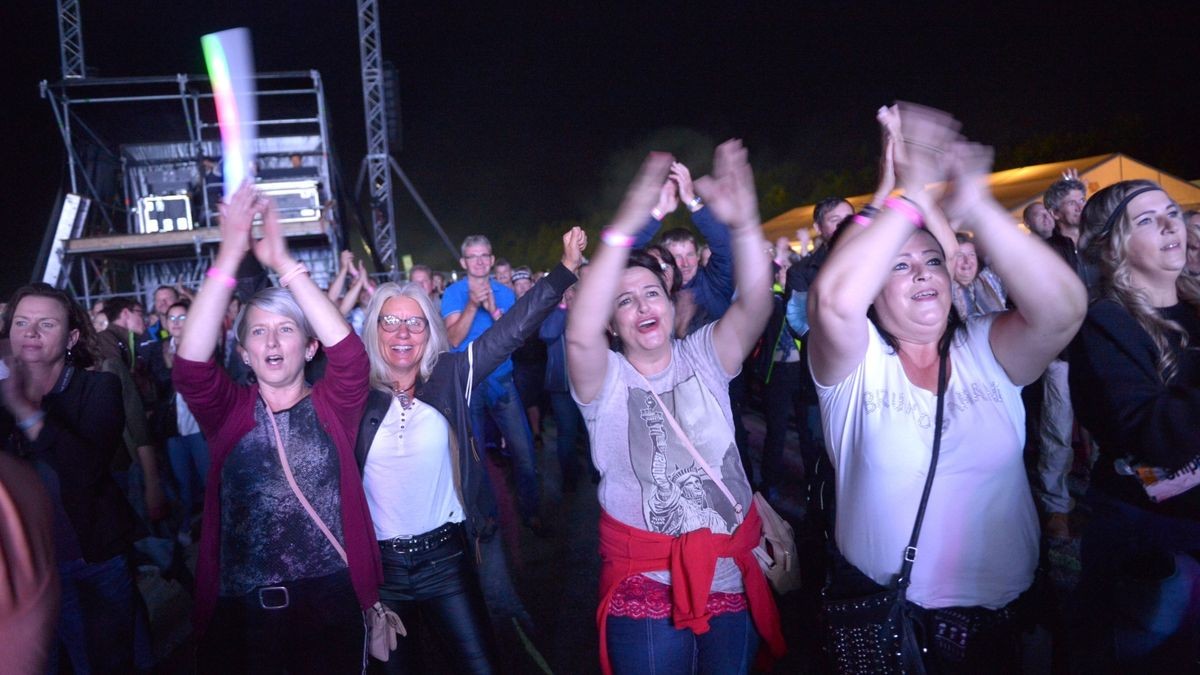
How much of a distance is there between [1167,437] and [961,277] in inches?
164

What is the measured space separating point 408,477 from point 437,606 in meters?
0.50

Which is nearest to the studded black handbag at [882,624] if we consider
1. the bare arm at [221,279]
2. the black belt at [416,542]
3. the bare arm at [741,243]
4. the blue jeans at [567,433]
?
the bare arm at [741,243]

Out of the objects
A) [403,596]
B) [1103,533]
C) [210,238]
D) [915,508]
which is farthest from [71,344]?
[210,238]

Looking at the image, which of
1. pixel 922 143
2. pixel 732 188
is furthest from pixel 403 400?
pixel 922 143

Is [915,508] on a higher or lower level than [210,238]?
lower

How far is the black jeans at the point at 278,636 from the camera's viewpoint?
2512 millimetres

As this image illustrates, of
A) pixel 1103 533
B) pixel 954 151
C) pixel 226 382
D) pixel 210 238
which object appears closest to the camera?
pixel 954 151

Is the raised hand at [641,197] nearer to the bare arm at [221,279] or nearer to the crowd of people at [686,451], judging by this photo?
the crowd of people at [686,451]

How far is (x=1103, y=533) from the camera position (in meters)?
2.34

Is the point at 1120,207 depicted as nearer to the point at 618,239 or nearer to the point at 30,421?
the point at 618,239

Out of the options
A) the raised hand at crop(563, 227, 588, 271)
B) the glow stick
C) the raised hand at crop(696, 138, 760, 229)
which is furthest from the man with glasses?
the raised hand at crop(696, 138, 760, 229)

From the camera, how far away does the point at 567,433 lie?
6.98 meters

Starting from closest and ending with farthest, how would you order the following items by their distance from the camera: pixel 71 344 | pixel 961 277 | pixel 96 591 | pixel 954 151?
1. pixel 954 151
2. pixel 96 591
3. pixel 71 344
4. pixel 961 277

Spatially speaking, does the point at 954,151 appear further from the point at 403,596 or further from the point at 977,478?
the point at 403,596
